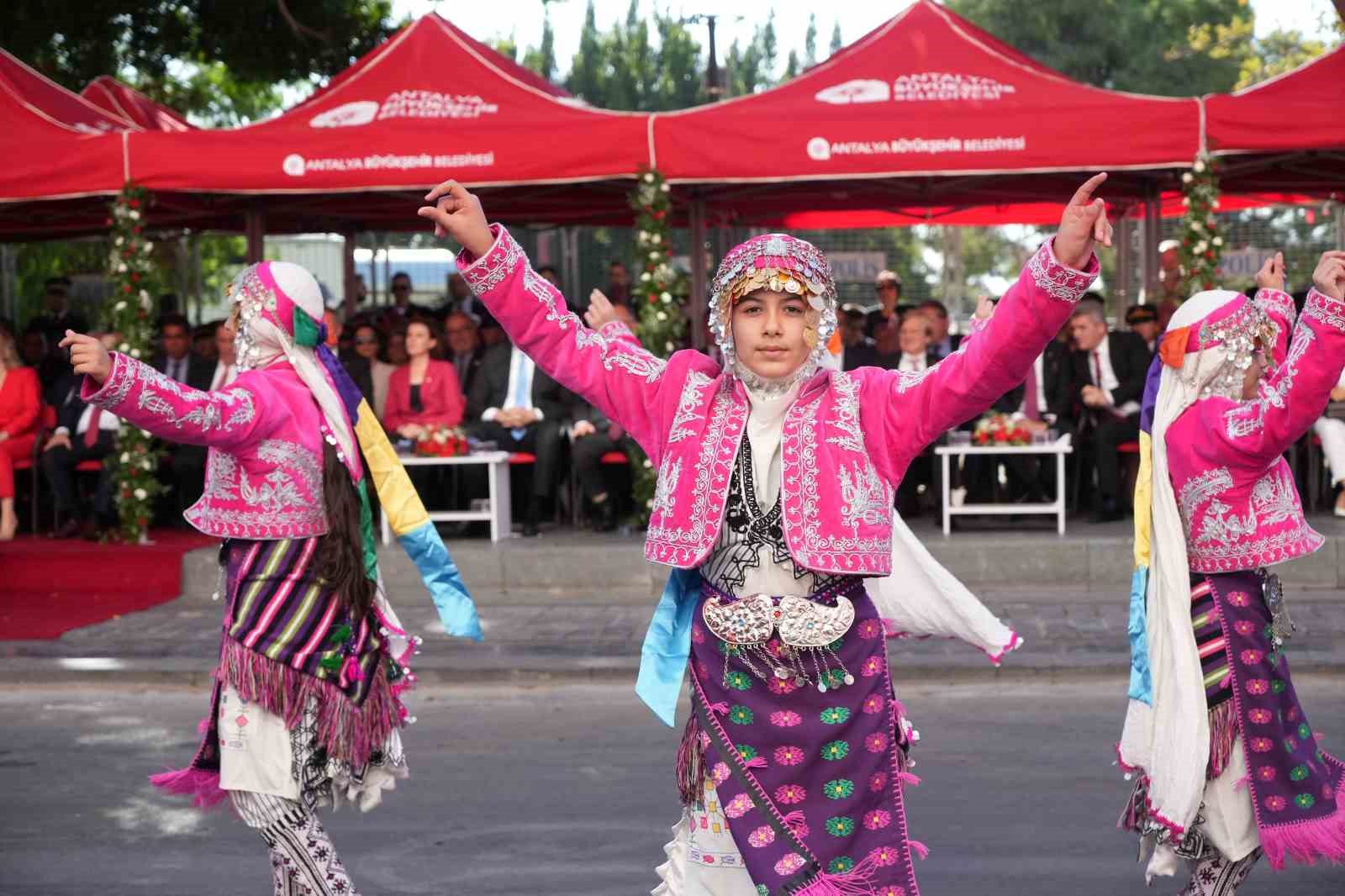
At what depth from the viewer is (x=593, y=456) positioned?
1290 cm

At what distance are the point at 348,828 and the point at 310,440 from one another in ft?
6.61

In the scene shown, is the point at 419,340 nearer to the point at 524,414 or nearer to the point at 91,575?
the point at 524,414

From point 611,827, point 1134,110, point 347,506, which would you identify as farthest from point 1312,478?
point 347,506

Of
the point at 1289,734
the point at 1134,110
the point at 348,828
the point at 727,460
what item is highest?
the point at 1134,110

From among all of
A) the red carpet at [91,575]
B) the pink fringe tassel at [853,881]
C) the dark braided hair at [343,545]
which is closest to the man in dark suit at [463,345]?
the red carpet at [91,575]

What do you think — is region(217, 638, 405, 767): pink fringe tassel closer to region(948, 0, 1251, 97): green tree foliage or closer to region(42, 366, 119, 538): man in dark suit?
region(42, 366, 119, 538): man in dark suit

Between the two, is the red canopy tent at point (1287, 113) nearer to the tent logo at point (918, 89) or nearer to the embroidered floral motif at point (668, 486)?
the tent logo at point (918, 89)

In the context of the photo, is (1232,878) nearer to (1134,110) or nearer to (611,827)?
(611,827)

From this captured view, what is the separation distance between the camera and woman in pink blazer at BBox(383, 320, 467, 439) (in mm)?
12945

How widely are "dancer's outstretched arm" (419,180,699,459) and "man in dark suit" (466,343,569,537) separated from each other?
879cm

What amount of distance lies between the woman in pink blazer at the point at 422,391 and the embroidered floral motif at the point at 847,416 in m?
9.12

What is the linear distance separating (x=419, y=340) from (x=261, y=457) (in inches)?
308

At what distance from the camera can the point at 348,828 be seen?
21.9 ft

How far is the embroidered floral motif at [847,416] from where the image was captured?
12.6 feet
